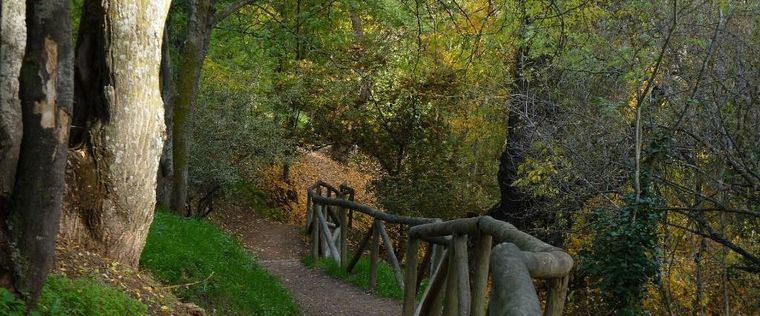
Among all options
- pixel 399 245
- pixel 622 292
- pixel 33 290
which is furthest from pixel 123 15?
pixel 399 245

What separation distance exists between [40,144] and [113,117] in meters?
1.71

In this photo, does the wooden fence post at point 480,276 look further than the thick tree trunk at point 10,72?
Yes

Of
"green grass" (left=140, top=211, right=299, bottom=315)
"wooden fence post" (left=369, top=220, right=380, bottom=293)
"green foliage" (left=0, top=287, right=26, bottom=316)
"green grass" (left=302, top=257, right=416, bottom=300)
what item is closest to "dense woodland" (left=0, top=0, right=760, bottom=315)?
"green foliage" (left=0, top=287, right=26, bottom=316)

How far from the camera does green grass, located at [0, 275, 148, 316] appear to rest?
4.19 m

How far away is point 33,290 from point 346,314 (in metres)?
5.29

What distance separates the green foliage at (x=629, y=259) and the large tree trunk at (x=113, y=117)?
577 centimetres

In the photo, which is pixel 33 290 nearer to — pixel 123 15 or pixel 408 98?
pixel 123 15

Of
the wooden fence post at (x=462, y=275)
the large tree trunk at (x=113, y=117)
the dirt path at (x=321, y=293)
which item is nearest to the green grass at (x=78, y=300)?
the large tree trunk at (x=113, y=117)

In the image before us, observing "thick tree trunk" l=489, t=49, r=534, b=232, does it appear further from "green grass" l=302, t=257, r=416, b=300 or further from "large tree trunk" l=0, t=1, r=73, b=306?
"large tree trunk" l=0, t=1, r=73, b=306

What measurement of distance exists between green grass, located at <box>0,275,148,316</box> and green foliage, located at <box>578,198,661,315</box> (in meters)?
5.84

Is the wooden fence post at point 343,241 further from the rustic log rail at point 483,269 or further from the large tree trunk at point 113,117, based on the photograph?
the large tree trunk at point 113,117

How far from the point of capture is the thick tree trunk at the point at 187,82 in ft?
41.5

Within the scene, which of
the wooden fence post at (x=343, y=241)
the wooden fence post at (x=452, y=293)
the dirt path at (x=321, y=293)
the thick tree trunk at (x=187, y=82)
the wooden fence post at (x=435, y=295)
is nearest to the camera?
the wooden fence post at (x=452, y=293)

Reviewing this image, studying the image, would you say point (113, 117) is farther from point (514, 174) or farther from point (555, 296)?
point (514, 174)
